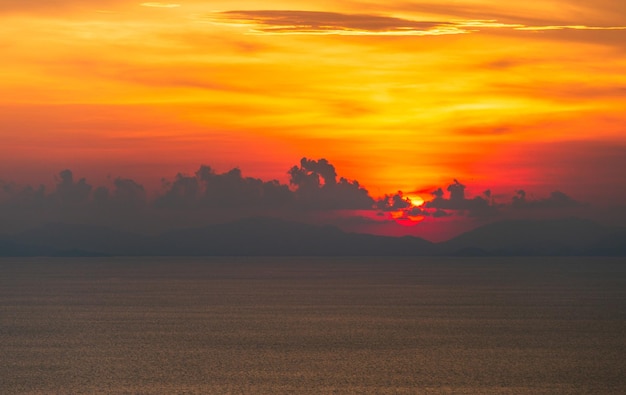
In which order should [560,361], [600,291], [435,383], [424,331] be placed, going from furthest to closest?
[600,291], [424,331], [560,361], [435,383]

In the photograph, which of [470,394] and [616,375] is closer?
[470,394]

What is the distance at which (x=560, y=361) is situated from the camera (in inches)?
2608

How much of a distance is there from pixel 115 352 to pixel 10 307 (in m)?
54.2

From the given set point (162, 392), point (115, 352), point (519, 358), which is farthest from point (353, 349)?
point (162, 392)

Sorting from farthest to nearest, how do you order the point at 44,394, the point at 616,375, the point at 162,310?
the point at 162,310 → the point at 616,375 → the point at 44,394

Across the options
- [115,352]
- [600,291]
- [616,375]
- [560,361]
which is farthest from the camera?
[600,291]

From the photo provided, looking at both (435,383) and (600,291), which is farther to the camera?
(600,291)

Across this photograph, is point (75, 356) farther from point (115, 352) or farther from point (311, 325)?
point (311, 325)

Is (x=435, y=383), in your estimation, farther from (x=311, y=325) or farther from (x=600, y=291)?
(x=600, y=291)

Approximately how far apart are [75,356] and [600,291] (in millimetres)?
118427

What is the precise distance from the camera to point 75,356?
68812 millimetres

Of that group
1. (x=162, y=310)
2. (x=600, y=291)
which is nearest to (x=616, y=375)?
(x=162, y=310)

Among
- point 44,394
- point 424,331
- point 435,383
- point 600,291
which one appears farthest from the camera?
point 600,291

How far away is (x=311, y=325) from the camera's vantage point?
92750 millimetres
